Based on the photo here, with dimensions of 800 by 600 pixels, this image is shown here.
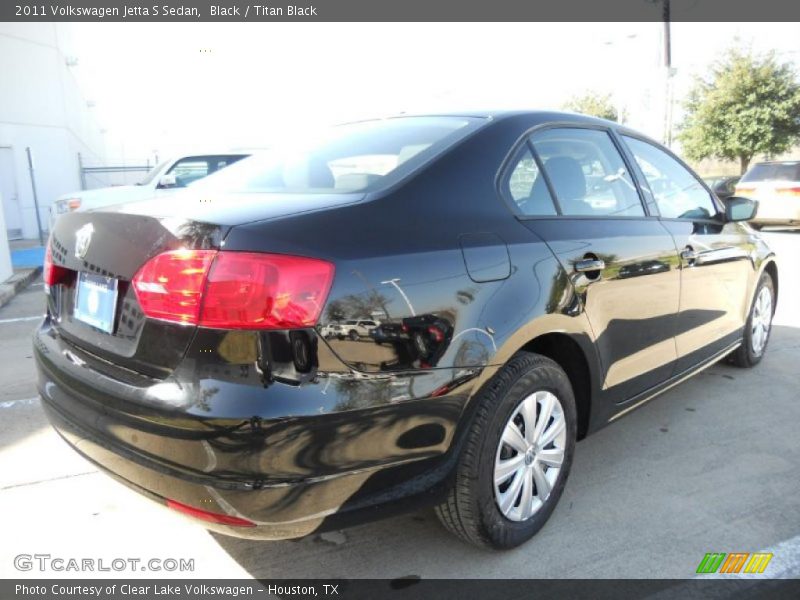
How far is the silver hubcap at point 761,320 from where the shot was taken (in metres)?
4.26

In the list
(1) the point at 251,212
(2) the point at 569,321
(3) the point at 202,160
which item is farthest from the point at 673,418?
(3) the point at 202,160

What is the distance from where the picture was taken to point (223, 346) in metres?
1.65

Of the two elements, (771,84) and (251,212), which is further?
(771,84)

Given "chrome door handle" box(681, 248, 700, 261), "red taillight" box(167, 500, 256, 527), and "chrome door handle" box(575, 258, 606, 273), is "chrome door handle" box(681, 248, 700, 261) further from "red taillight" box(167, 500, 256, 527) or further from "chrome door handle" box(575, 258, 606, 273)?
"red taillight" box(167, 500, 256, 527)

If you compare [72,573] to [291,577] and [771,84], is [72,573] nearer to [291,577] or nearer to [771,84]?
[291,577]

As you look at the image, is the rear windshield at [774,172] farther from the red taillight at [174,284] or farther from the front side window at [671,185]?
the red taillight at [174,284]

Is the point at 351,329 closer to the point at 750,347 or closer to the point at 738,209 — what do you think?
the point at 738,209

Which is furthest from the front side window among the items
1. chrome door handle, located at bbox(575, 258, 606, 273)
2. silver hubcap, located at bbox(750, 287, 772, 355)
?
silver hubcap, located at bbox(750, 287, 772, 355)

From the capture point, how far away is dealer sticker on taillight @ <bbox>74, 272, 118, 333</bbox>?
192 centimetres

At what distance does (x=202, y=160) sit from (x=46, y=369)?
26.3 ft

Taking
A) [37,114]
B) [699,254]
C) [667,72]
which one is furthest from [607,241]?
[667,72]

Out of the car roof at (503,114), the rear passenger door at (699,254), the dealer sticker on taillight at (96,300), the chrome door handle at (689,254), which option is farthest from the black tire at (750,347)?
the dealer sticker on taillight at (96,300)

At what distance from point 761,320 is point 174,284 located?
419cm

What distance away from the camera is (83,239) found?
2.08 metres
